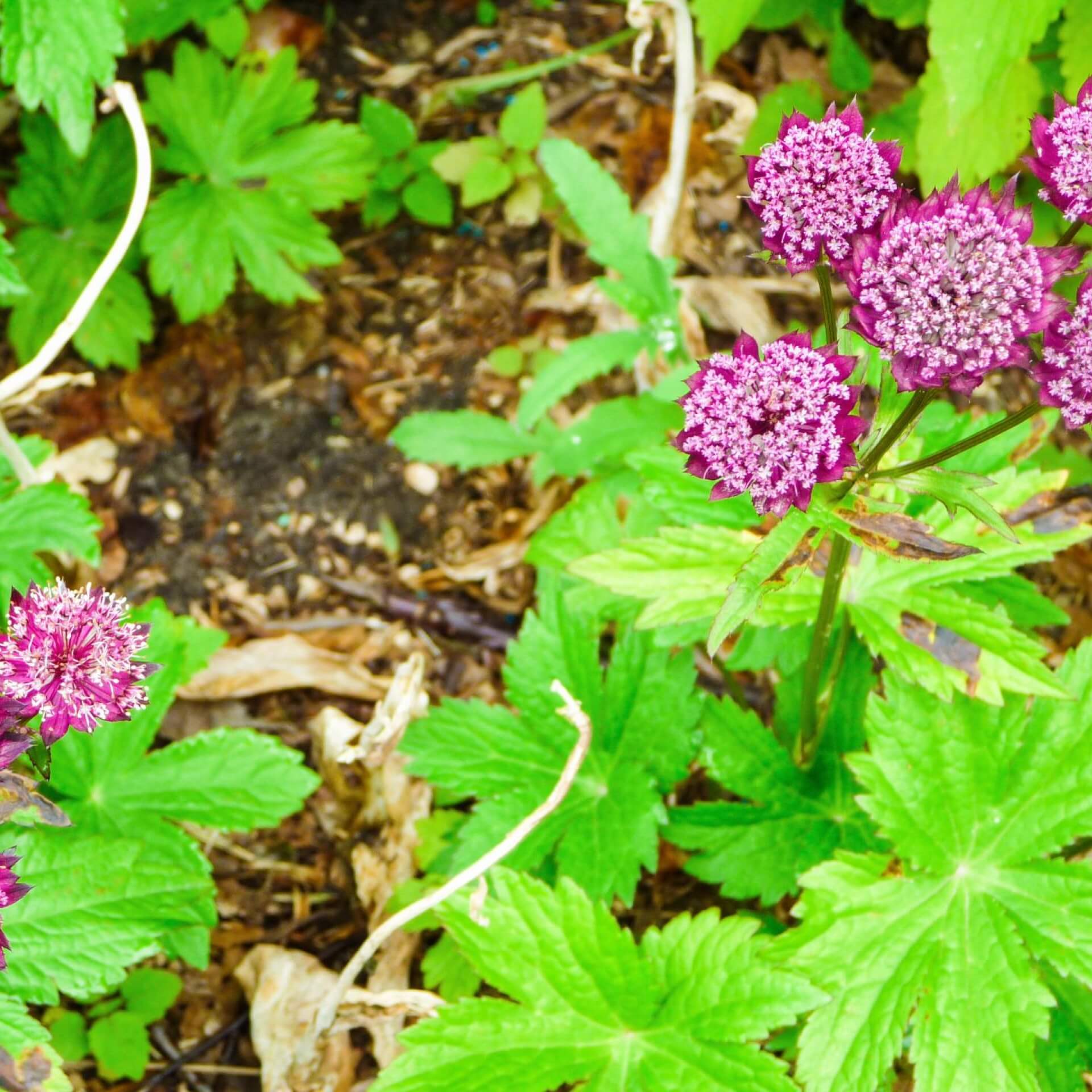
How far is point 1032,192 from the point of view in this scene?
3398 millimetres

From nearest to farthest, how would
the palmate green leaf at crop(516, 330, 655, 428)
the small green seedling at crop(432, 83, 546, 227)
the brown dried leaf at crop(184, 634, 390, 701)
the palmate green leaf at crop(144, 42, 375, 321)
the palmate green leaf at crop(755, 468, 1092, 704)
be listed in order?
the palmate green leaf at crop(755, 468, 1092, 704)
the palmate green leaf at crop(516, 330, 655, 428)
the brown dried leaf at crop(184, 634, 390, 701)
the palmate green leaf at crop(144, 42, 375, 321)
the small green seedling at crop(432, 83, 546, 227)

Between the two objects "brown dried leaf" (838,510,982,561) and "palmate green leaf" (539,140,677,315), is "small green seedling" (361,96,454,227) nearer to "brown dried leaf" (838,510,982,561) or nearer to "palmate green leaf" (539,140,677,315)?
"palmate green leaf" (539,140,677,315)

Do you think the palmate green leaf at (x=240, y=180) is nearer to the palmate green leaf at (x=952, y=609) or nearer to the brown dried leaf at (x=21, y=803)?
the palmate green leaf at (x=952, y=609)

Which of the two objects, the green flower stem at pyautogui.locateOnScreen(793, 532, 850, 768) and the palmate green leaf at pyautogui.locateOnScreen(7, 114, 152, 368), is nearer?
the green flower stem at pyautogui.locateOnScreen(793, 532, 850, 768)

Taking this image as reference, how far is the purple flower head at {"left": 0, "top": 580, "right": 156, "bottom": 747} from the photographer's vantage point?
148 centimetres

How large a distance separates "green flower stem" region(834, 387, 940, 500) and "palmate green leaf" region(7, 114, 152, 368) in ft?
7.48

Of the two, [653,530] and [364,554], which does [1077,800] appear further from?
[364,554]

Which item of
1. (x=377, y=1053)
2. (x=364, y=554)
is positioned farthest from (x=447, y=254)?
(x=377, y=1053)

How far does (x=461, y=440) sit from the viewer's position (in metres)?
3.08

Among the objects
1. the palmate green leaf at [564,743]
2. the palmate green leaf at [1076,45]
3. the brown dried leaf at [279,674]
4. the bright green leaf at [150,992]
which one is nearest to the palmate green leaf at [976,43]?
the palmate green leaf at [1076,45]

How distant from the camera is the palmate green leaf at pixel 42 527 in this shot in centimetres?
231

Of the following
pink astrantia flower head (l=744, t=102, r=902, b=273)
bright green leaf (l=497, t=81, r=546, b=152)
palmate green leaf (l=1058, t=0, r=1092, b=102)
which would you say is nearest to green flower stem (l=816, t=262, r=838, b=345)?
pink astrantia flower head (l=744, t=102, r=902, b=273)

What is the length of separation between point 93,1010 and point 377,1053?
2.05ft

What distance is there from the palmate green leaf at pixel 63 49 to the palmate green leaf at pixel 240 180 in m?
0.75
